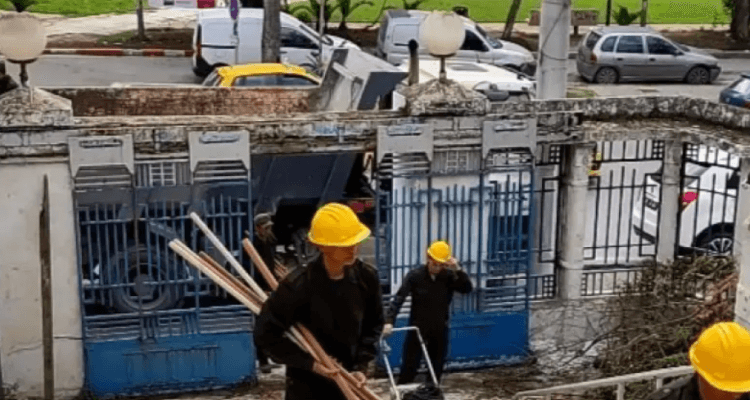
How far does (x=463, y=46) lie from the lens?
2625 cm

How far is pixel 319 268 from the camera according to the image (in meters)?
5.55

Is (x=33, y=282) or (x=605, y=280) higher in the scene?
(x=33, y=282)

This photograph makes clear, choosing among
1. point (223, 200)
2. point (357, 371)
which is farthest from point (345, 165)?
point (357, 371)

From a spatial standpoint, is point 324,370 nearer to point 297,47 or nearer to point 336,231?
point 336,231

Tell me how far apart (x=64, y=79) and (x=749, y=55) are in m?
18.6

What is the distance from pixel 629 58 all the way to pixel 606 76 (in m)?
0.66

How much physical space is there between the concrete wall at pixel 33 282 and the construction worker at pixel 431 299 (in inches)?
105

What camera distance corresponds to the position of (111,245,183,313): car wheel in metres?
9.75

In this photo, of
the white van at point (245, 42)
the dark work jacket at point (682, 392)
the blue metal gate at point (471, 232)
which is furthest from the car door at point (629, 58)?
the dark work jacket at point (682, 392)

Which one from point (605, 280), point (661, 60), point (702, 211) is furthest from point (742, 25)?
point (605, 280)

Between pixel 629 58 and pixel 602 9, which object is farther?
pixel 602 9

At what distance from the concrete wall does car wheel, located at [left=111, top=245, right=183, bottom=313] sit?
1.17ft

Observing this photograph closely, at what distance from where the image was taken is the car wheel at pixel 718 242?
12141 millimetres

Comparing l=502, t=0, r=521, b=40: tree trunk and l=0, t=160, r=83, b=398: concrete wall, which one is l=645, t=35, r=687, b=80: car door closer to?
l=502, t=0, r=521, b=40: tree trunk
